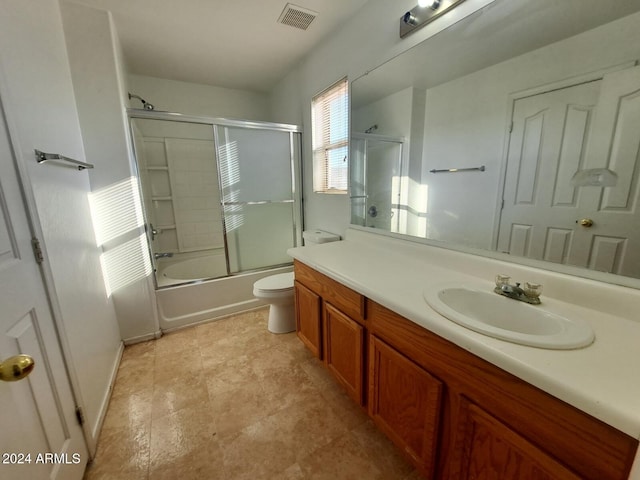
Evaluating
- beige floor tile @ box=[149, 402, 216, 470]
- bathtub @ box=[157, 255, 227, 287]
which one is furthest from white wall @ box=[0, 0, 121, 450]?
bathtub @ box=[157, 255, 227, 287]

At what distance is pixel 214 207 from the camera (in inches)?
125

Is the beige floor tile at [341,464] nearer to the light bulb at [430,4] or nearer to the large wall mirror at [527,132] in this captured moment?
the large wall mirror at [527,132]

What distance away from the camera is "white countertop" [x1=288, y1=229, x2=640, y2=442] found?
518 mm

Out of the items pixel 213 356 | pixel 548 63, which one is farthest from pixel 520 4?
pixel 213 356

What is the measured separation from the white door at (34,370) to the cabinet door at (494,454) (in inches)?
51.1

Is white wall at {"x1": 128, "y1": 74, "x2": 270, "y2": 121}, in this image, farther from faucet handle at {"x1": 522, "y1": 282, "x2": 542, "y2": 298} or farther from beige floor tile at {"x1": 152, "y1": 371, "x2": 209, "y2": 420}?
faucet handle at {"x1": 522, "y1": 282, "x2": 542, "y2": 298}

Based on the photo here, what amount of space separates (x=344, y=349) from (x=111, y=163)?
6.72 ft

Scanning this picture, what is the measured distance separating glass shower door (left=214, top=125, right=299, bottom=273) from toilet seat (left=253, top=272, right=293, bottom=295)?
0.55 metres

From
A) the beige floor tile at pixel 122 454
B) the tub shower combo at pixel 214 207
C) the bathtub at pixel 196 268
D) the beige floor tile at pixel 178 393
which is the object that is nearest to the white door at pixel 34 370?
the beige floor tile at pixel 122 454

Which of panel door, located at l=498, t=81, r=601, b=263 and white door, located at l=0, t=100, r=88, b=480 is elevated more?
panel door, located at l=498, t=81, r=601, b=263

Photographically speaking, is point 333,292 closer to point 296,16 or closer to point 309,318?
point 309,318

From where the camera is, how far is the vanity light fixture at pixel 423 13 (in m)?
1.22

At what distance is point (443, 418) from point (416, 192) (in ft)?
3.66

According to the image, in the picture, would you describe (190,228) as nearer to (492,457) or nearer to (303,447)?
(303,447)
